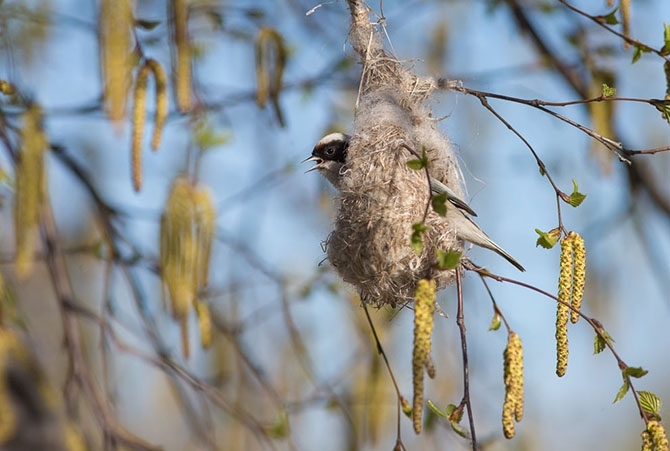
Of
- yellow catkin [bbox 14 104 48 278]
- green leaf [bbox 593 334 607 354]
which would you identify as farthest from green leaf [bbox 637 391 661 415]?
yellow catkin [bbox 14 104 48 278]

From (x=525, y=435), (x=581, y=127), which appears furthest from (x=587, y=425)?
(x=581, y=127)

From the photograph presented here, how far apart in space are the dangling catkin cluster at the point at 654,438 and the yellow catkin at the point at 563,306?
26 centimetres

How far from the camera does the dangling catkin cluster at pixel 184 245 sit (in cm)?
247

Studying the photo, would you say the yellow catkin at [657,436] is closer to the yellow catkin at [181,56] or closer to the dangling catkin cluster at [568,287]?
the dangling catkin cluster at [568,287]

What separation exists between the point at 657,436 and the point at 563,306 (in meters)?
0.39

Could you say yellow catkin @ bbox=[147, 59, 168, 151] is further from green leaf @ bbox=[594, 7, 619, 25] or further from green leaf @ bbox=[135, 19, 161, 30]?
green leaf @ bbox=[594, 7, 619, 25]

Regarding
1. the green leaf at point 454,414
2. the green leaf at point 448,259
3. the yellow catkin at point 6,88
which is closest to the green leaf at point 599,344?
the green leaf at point 454,414

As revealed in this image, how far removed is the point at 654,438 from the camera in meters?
1.96

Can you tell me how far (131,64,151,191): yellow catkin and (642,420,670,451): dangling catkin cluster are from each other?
4.95 feet

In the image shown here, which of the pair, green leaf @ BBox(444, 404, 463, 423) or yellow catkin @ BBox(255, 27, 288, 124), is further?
yellow catkin @ BBox(255, 27, 288, 124)

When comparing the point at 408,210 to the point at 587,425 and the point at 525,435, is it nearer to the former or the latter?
the point at 525,435

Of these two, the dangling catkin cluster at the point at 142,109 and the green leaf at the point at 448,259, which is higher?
the dangling catkin cluster at the point at 142,109

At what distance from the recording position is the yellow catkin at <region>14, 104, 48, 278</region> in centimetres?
204

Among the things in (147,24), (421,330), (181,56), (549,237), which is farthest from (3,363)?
(549,237)
